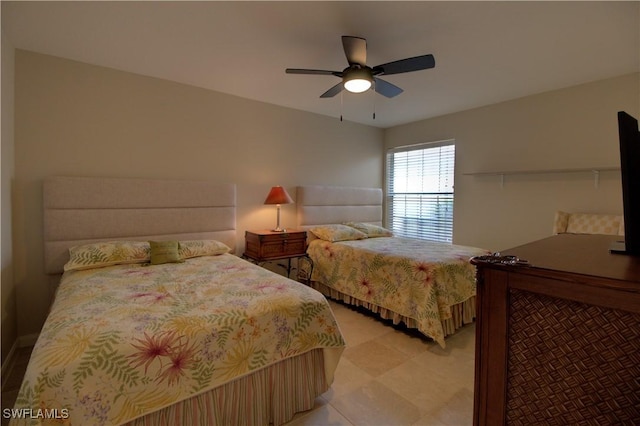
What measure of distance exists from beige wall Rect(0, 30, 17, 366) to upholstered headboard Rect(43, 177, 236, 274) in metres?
0.23

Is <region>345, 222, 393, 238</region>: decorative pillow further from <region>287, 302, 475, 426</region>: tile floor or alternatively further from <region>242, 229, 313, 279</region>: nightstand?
<region>287, 302, 475, 426</region>: tile floor

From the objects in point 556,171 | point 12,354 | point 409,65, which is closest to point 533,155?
point 556,171

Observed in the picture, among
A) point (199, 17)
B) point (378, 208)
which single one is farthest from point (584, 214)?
point (199, 17)

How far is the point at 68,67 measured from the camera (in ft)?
8.70

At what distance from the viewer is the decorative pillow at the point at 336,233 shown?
3.80m

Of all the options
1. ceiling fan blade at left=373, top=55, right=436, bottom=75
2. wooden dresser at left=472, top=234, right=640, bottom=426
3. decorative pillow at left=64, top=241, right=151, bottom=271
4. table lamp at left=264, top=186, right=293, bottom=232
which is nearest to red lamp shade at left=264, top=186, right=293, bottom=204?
table lamp at left=264, top=186, right=293, bottom=232

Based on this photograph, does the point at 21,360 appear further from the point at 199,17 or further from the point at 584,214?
the point at 584,214

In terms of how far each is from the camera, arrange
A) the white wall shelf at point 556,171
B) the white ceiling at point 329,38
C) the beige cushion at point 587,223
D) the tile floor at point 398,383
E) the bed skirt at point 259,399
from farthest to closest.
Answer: the white wall shelf at point 556,171 → the beige cushion at point 587,223 → the white ceiling at point 329,38 → the tile floor at point 398,383 → the bed skirt at point 259,399

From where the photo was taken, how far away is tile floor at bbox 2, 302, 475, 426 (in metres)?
1.75

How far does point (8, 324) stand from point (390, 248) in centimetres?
337

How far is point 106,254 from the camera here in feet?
8.06

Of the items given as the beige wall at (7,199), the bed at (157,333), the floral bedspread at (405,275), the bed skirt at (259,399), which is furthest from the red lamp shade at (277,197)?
the beige wall at (7,199)

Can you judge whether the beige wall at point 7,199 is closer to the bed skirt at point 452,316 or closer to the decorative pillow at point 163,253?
the decorative pillow at point 163,253

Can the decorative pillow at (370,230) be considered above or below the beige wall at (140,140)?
below
